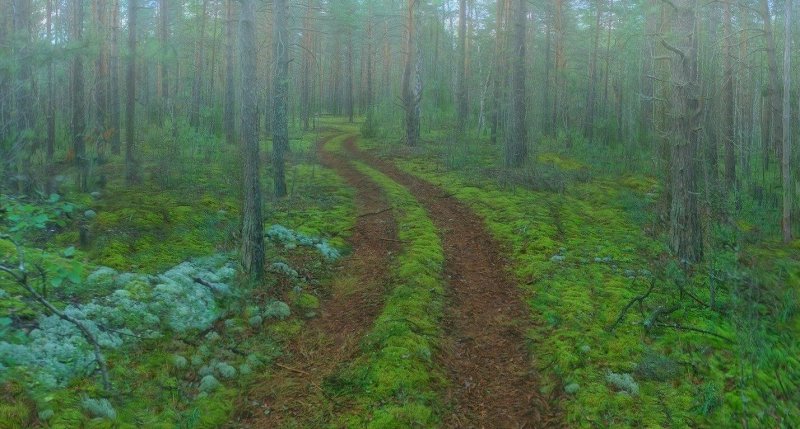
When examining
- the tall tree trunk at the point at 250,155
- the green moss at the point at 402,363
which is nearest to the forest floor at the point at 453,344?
the green moss at the point at 402,363

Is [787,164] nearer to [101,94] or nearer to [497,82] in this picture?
[497,82]

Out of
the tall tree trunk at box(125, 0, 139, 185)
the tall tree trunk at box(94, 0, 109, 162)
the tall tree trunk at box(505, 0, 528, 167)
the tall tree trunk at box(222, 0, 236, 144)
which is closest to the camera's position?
the tall tree trunk at box(125, 0, 139, 185)

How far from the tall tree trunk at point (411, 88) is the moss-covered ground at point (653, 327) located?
10893mm

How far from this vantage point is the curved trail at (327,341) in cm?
485

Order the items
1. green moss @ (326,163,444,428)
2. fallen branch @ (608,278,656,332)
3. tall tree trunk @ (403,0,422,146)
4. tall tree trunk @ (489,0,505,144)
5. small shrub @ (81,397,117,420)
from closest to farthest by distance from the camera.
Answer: small shrub @ (81,397,117,420) < green moss @ (326,163,444,428) < fallen branch @ (608,278,656,332) < tall tree trunk @ (403,0,422,146) < tall tree trunk @ (489,0,505,144)

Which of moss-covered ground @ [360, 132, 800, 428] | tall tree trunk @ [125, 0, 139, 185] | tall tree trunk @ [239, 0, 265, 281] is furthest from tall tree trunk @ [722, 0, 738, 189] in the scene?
tall tree trunk @ [125, 0, 139, 185]

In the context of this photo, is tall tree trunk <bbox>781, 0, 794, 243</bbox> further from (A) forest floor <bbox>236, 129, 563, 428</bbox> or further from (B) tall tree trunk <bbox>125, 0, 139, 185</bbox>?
(B) tall tree trunk <bbox>125, 0, 139, 185</bbox>

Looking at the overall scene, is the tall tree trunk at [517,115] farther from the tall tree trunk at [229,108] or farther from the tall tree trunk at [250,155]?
the tall tree trunk at [250,155]

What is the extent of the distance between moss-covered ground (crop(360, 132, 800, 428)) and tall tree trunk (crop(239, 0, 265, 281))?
3.73m

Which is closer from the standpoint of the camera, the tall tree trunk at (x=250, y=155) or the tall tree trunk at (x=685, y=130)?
A: the tall tree trunk at (x=250, y=155)

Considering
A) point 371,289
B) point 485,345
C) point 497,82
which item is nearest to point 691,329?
point 485,345

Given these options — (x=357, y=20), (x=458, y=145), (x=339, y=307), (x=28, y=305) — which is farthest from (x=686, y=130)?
(x=357, y=20)

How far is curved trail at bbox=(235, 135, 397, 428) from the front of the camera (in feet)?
15.9

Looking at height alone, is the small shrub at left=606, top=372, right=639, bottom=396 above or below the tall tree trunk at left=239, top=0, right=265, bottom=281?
below
